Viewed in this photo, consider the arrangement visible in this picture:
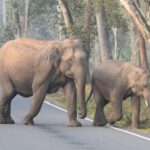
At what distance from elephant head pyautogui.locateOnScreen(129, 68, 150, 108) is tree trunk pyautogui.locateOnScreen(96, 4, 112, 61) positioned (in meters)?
15.5

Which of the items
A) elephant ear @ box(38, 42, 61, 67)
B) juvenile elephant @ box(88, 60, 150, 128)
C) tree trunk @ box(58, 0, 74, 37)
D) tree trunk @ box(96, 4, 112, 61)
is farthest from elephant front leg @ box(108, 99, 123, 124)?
tree trunk @ box(58, 0, 74, 37)

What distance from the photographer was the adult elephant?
2334cm

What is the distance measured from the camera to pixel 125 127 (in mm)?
23609

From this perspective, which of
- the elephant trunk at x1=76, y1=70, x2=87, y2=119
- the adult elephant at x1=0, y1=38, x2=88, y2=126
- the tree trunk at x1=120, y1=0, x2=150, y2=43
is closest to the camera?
the elephant trunk at x1=76, y1=70, x2=87, y2=119

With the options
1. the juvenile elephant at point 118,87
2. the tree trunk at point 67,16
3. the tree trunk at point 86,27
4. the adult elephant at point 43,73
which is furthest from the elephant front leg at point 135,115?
the tree trunk at point 86,27

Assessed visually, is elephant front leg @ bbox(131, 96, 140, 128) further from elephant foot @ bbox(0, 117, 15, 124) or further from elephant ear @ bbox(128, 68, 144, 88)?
elephant foot @ bbox(0, 117, 15, 124)

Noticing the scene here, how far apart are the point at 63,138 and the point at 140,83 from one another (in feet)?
15.3

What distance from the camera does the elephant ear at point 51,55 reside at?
78.1 feet

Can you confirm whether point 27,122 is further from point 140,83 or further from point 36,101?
point 140,83

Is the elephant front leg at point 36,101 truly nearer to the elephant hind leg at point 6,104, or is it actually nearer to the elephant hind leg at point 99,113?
the elephant hind leg at point 6,104

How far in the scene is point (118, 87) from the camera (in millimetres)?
23625

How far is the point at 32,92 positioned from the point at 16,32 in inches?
2116

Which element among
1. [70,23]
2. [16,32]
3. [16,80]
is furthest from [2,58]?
[16,32]

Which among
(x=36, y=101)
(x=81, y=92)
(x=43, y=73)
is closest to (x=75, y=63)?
(x=43, y=73)
